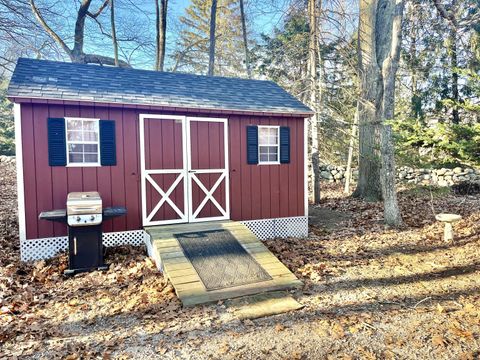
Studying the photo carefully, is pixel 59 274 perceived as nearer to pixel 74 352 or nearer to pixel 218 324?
pixel 74 352

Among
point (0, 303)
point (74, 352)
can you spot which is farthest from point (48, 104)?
point (74, 352)

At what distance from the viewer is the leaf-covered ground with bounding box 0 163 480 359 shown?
127 inches

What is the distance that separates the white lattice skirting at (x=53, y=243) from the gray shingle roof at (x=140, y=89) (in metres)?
2.53

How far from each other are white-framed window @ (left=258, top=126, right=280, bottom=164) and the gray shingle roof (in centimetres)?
48

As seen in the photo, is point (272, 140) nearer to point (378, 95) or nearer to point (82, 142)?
point (378, 95)

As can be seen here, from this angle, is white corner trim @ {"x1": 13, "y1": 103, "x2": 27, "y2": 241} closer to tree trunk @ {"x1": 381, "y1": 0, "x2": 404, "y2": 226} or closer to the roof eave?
the roof eave

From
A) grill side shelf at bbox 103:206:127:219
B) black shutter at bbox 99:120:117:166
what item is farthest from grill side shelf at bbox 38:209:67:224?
black shutter at bbox 99:120:117:166

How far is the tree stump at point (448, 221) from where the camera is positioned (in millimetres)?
6473

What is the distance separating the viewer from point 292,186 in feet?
26.3

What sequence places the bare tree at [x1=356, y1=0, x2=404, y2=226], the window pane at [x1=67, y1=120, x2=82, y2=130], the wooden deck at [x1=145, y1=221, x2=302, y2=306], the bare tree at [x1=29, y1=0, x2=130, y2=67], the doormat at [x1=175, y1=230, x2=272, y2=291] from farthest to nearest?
the bare tree at [x1=29, y1=0, x2=130, y2=67]
the bare tree at [x1=356, y1=0, x2=404, y2=226]
the window pane at [x1=67, y1=120, x2=82, y2=130]
the doormat at [x1=175, y1=230, x2=272, y2=291]
the wooden deck at [x1=145, y1=221, x2=302, y2=306]

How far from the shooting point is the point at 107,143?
6352 millimetres

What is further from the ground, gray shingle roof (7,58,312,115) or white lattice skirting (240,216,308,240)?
gray shingle roof (7,58,312,115)

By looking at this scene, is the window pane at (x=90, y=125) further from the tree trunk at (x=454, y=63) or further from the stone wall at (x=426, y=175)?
the tree trunk at (x=454, y=63)

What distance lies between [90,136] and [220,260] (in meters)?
3.44
